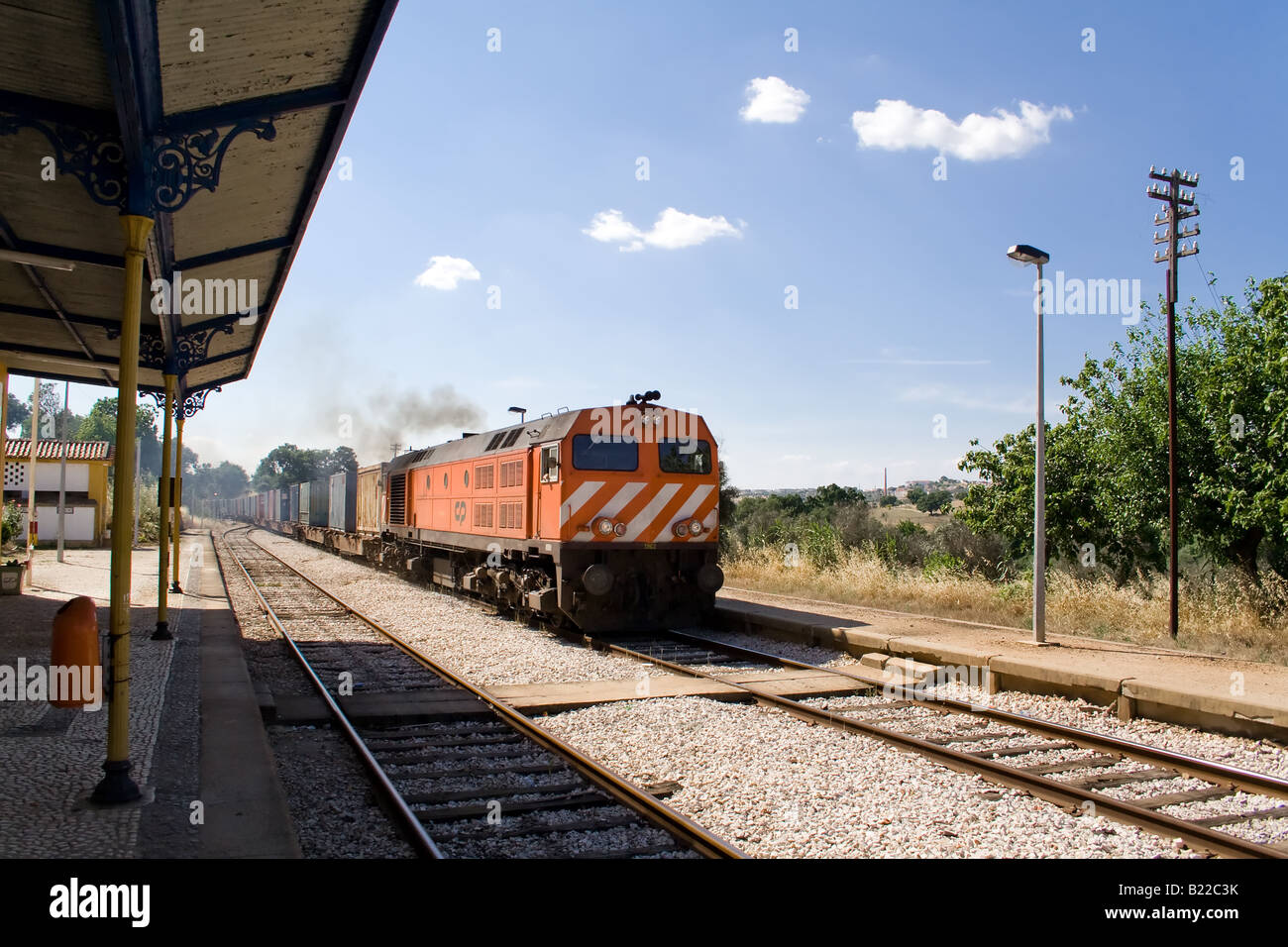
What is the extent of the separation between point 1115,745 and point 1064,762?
0.56m

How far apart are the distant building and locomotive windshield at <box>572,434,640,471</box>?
1214 inches

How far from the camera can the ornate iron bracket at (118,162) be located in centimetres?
510

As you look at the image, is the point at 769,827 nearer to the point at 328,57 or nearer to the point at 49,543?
the point at 328,57

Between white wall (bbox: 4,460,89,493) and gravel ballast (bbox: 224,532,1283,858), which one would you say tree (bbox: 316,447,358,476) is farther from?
gravel ballast (bbox: 224,532,1283,858)

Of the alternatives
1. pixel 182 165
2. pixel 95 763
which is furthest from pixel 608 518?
pixel 182 165

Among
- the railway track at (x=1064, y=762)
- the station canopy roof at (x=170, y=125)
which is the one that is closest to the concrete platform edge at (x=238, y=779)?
the station canopy roof at (x=170, y=125)

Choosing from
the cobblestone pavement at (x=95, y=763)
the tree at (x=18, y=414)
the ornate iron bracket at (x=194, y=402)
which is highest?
the tree at (x=18, y=414)

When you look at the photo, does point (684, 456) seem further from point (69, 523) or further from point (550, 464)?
point (69, 523)

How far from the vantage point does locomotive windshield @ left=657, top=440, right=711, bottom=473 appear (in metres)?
12.6

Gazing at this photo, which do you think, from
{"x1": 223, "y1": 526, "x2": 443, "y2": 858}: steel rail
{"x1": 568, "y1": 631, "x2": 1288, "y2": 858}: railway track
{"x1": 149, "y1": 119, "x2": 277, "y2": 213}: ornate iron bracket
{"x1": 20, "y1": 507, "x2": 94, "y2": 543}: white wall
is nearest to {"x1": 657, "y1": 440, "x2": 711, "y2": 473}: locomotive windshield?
{"x1": 568, "y1": 631, "x2": 1288, "y2": 858}: railway track

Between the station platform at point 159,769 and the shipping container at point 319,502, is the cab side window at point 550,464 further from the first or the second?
the shipping container at point 319,502

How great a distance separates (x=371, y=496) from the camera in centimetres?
2547

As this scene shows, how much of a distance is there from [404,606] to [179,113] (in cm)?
1189

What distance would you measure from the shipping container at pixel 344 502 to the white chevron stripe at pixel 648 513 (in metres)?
17.9
